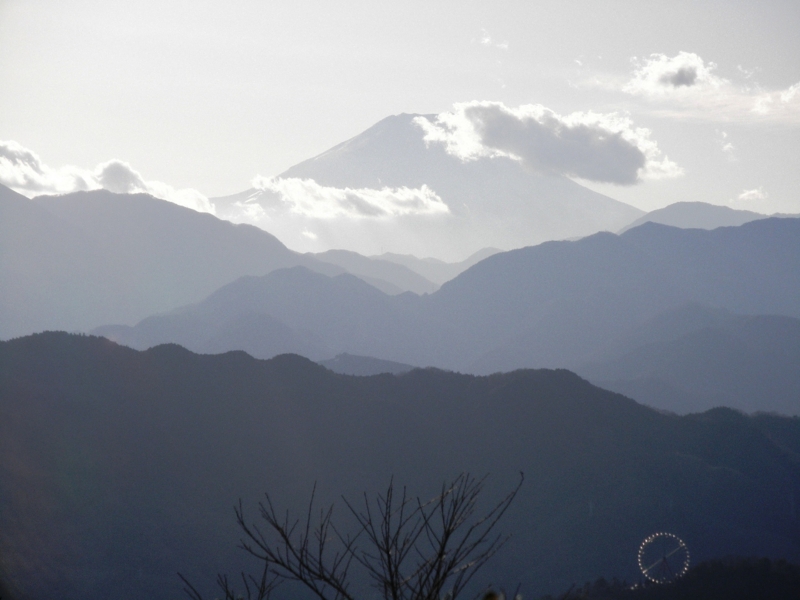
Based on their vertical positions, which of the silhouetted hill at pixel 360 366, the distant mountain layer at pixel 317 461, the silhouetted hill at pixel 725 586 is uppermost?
the silhouetted hill at pixel 360 366

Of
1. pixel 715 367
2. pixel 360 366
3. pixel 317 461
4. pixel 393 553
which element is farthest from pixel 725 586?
pixel 715 367

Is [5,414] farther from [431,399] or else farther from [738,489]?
[738,489]

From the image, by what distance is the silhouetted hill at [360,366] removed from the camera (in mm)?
126887

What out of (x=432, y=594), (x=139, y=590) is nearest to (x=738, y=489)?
(x=139, y=590)

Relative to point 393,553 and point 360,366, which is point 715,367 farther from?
point 393,553

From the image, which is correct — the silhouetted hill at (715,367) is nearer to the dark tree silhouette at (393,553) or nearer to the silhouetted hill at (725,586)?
the silhouetted hill at (725,586)

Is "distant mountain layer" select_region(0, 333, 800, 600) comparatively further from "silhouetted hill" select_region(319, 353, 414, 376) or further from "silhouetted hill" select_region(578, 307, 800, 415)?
"silhouetted hill" select_region(578, 307, 800, 415)

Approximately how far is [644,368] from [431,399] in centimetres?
9773

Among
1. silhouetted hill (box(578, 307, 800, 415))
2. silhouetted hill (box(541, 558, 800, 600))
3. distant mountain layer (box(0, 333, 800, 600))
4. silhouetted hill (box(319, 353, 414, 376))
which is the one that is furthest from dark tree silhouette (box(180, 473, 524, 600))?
silhouetted hill (box(578, 307, 800, 415))

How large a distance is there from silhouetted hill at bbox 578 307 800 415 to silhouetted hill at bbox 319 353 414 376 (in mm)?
42866

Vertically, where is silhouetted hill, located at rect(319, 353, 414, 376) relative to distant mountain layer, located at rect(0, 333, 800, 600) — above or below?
above

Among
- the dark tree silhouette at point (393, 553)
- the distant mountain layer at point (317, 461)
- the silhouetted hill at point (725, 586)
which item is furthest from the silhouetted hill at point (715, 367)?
the dark tree silhouette at point (393, 553)

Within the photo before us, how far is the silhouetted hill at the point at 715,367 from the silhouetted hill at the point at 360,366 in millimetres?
42866

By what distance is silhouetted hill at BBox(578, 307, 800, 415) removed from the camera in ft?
432
